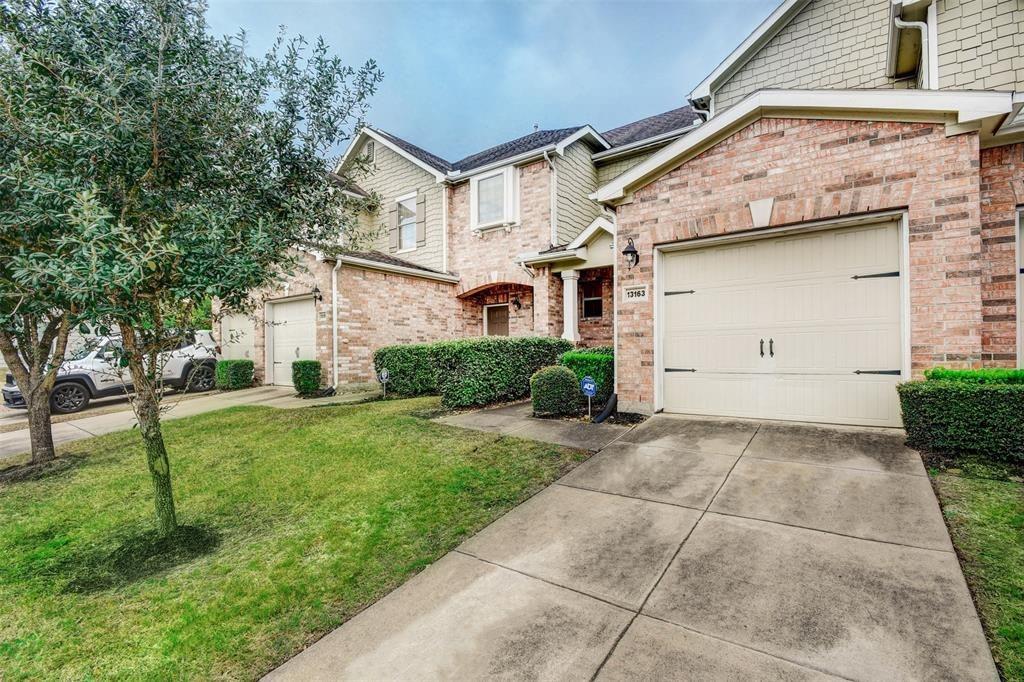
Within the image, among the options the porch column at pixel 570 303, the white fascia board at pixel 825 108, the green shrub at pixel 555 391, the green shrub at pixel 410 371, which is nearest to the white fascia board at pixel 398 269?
the green shrub at pixel 410 371

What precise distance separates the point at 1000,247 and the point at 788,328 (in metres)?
2.27

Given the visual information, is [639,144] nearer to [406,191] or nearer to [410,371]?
[406,191]

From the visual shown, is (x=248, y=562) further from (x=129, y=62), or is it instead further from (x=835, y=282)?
(x=835, y=282)

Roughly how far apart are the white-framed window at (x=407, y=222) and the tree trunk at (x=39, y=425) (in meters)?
9.78

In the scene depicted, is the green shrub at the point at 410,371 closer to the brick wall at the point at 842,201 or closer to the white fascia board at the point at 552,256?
the white fascia board at the point at 552,256

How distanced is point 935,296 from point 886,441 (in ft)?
5.31

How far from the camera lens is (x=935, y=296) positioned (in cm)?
456

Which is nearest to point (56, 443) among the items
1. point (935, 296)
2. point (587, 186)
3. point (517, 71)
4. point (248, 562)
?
point (248, 562)

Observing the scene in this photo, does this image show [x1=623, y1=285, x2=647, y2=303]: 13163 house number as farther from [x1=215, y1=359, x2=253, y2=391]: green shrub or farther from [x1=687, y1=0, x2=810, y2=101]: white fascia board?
[x1=215, y1=359, x2=253, y2=391]: green shrub

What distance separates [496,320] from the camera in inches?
545

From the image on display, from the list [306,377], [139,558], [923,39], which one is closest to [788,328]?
[923,39]

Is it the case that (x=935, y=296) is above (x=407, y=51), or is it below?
below

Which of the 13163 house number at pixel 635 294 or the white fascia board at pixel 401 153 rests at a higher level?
the white fascia board at pixel 401 153

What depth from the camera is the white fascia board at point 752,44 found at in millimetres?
8000
